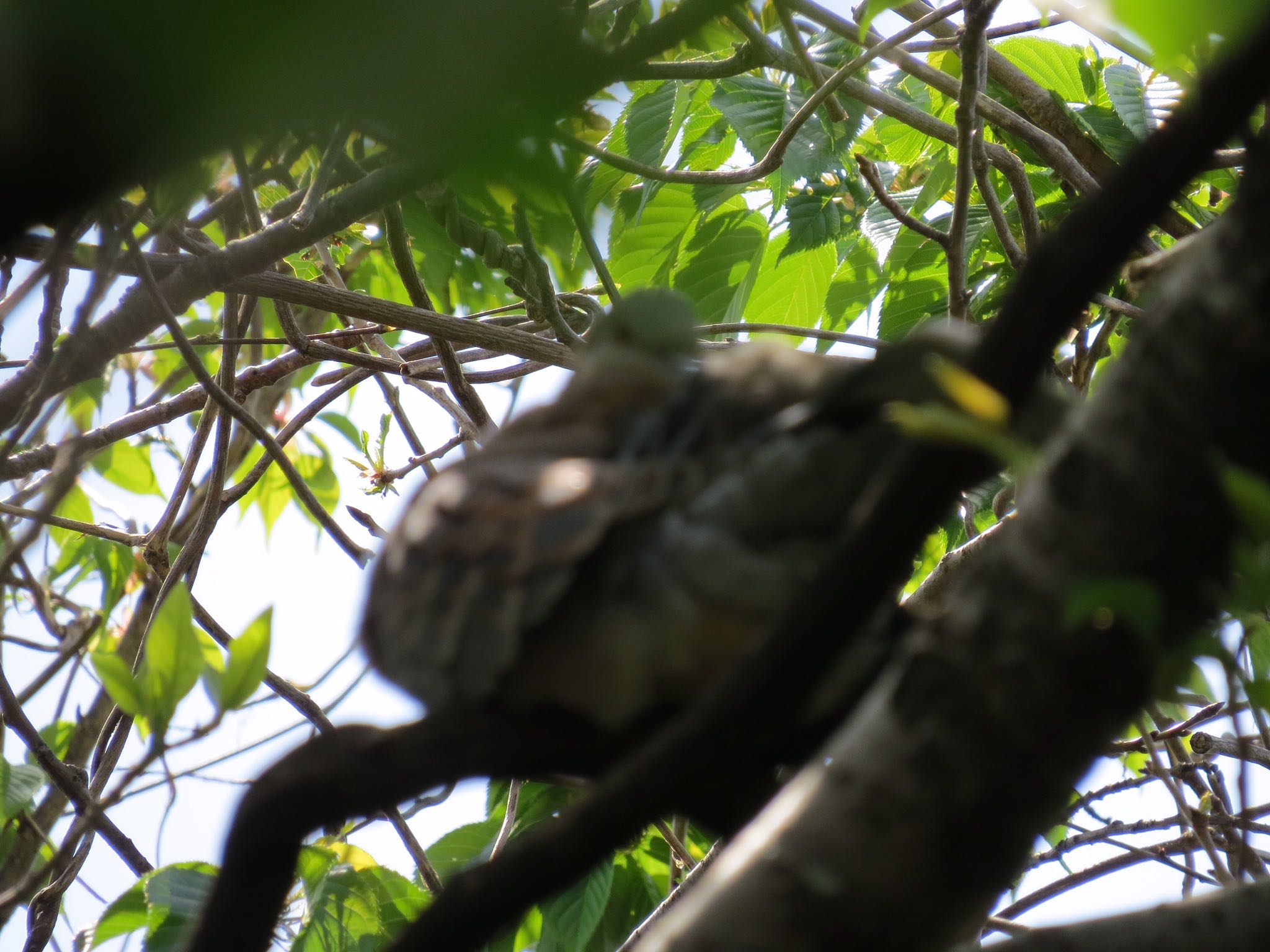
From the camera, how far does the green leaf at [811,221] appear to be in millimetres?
3650

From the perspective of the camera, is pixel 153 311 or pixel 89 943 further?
pixel 89 943

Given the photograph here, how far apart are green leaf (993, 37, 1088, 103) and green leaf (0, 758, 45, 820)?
3.73 metres

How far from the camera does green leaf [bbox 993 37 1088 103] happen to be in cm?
392

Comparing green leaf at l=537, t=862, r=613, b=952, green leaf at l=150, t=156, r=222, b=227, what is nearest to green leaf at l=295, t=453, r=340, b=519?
green leaf at l=537, t=862, r=613, b=952

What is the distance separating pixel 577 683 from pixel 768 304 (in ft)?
10.5

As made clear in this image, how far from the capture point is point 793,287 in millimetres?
4238

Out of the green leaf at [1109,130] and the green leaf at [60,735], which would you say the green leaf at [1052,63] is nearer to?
the green leaf at [1109,130]

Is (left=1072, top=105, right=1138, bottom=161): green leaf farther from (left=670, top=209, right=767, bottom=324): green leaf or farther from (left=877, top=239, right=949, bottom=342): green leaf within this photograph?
(left=670, top=209, right=767, bottom=324): green leaf

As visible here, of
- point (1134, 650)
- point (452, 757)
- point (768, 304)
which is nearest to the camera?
point (1134, 650)

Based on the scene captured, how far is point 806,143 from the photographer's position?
11.3 feet

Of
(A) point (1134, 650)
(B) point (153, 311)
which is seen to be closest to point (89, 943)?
(B) point (153, 311)

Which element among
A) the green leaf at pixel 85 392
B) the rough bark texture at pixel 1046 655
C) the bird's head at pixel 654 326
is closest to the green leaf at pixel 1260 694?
the rough bark texture at pixel 1046 655

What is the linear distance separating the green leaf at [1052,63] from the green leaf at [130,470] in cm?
421

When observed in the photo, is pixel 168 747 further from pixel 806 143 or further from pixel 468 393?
pixel 806 143
